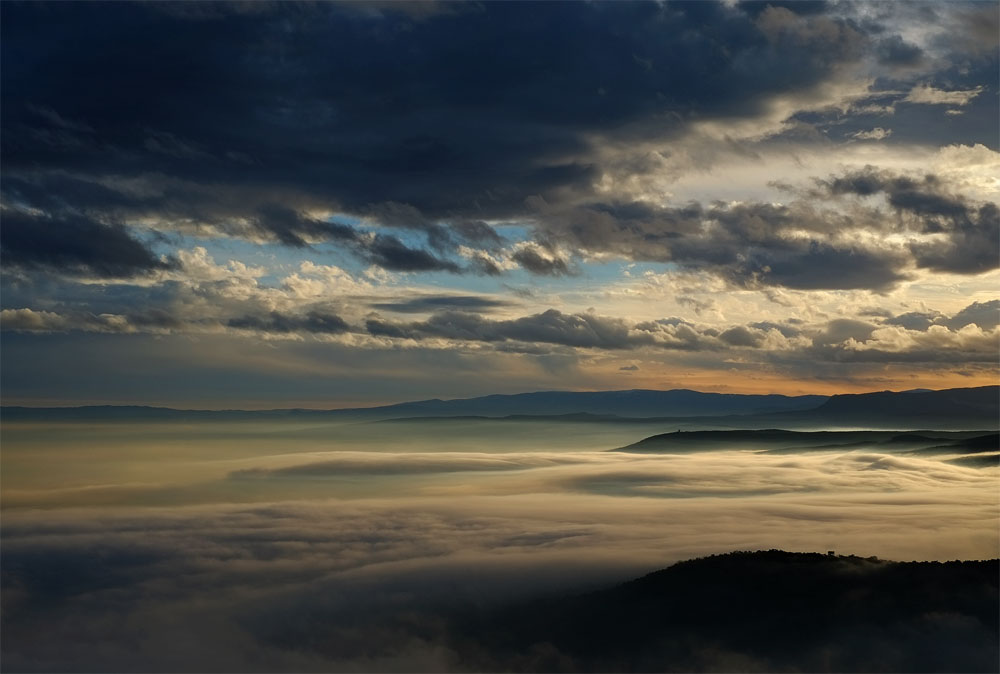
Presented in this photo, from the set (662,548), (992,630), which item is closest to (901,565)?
(992,630)

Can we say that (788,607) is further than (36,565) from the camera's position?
No

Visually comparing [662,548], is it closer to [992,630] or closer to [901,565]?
[901,565]

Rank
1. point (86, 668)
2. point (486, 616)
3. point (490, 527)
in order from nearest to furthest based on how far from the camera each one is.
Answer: point (86, 668) < point (486, 616) < point (490, 527)

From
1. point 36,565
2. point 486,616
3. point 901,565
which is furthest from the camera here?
point 36,565

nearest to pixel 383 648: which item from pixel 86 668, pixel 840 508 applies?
pixel 86 668

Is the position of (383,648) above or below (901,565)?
below

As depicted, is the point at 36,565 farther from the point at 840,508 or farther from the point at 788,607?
the point at 840,508
